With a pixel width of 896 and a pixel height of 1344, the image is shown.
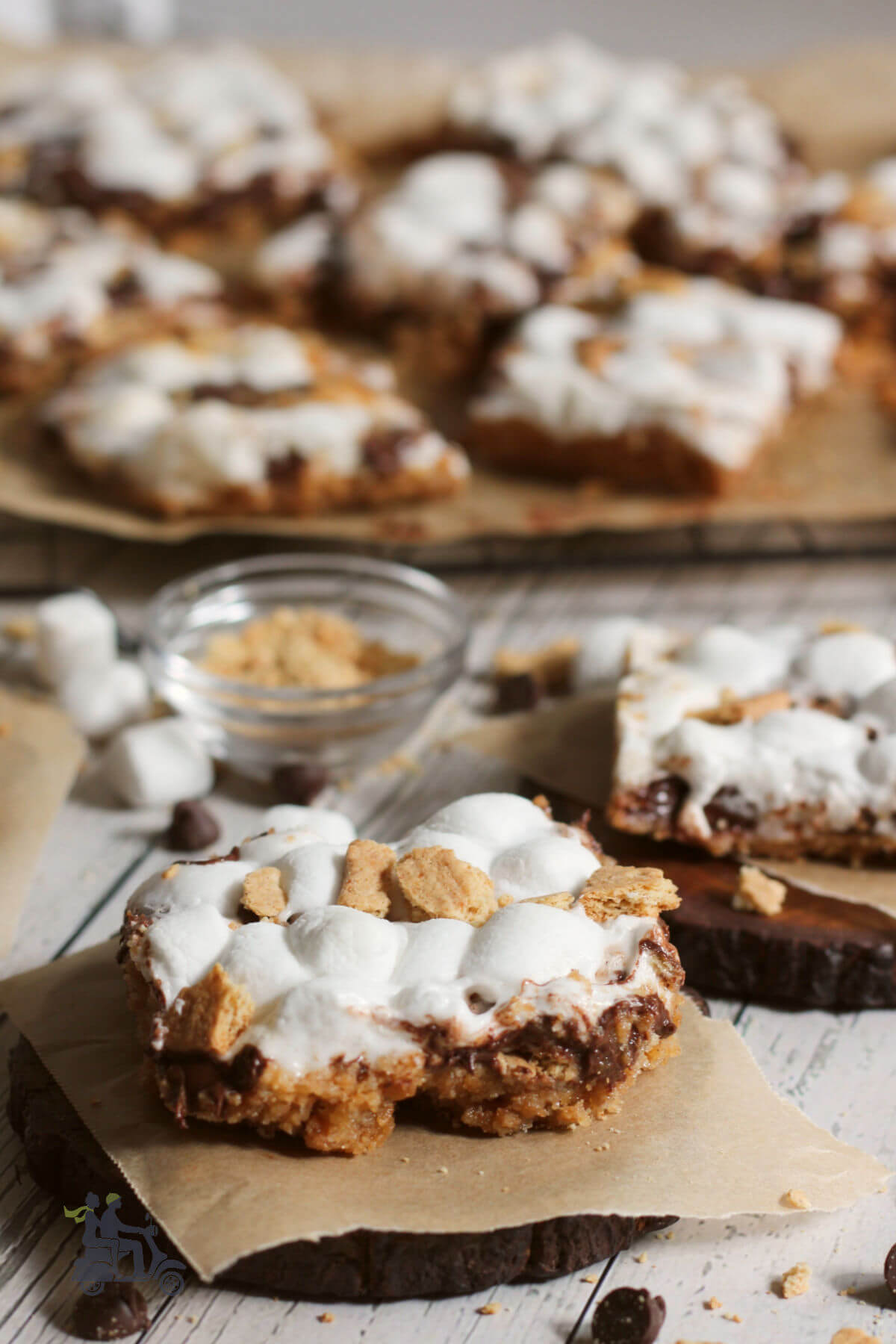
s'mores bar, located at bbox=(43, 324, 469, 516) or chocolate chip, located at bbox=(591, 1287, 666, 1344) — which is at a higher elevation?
s'mores bar, located at bbox=(43, 324, 469, 516)

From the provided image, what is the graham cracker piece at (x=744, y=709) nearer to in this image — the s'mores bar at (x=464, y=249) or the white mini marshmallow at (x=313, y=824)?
the white mini marshmallow at (x=313, y=824)

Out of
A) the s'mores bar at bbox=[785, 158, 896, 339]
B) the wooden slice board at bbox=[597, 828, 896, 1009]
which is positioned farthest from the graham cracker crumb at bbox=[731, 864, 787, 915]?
the s'mores bar at bbox=[785, 158, 896, 339]

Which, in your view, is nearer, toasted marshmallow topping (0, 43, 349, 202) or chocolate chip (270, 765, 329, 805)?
chocolate chip (270, 765, 329, 805)

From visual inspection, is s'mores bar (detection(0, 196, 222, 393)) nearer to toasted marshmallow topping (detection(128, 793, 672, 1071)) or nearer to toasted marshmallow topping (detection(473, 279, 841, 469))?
toasted marshmallow topping (detection(473, 279, 841, 469))

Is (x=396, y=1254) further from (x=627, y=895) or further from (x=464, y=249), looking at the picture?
(x=464, y=249)

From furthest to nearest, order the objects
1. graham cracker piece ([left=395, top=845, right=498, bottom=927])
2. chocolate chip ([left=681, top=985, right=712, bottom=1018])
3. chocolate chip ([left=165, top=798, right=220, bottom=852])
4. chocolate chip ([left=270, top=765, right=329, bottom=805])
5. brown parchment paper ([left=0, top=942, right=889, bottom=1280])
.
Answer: chocolate chip ([left=270, top=765, right=329, bottom=805]) < chocolate chip ([left=165, top=798, right=220, bottom=852]) < chocolate chip ([left=681, top=985, right=712, bottom=1018]) < graham cracker piece ([left=395, top=845, right=498, bottom=927]) < brown parchment paper ([left=0, top=942, right=889, bottom=1280])

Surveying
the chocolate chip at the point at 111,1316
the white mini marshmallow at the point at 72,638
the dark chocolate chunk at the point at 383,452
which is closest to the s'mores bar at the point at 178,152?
the dark chocolate chunk at the point at 383,452
